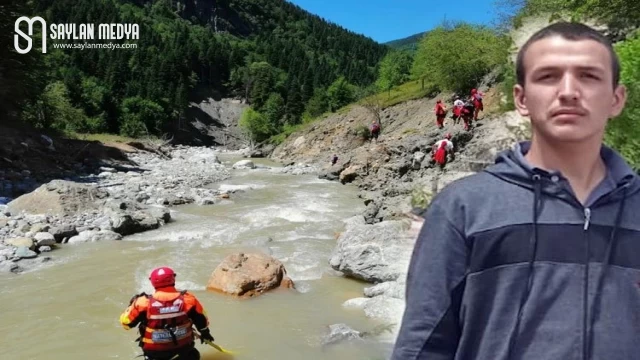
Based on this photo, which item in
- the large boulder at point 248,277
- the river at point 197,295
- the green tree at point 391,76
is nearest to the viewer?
the river at point 197,295

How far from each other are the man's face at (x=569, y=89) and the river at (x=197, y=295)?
232 inches

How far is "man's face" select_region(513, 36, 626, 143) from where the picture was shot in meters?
1.61

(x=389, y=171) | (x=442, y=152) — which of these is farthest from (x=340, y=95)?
(x=442, y=152)

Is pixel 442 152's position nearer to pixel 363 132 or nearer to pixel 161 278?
pixel 161 278

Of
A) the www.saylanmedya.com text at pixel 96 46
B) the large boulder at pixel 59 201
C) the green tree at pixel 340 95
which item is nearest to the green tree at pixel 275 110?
the green tree at pixel 340 95

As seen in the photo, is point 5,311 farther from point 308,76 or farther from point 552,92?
point 308,76

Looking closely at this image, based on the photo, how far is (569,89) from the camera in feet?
5.28

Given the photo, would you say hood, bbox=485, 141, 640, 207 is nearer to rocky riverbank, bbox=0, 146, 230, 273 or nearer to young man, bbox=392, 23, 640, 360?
young man, bbox=392, 23, 640, 360

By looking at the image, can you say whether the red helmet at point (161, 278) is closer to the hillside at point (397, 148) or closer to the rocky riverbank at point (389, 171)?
the rocky riverbank at point (389, 171)

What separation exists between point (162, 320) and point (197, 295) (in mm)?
4092

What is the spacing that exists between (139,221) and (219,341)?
29.5ft

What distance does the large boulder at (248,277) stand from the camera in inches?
393

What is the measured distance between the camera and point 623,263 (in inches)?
62.2

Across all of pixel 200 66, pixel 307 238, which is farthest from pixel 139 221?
pixel 200 66
